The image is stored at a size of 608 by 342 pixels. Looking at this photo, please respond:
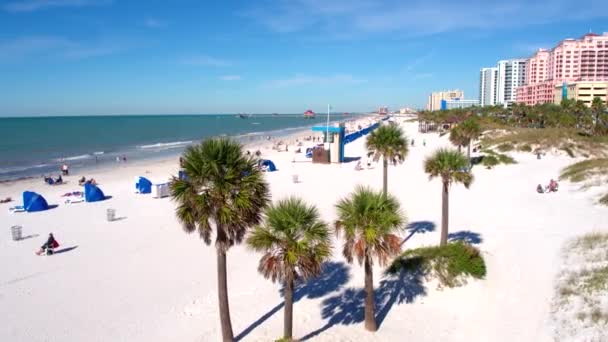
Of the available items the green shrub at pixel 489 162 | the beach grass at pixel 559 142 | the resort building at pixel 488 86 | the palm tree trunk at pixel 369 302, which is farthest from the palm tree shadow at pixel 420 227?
the resort building at pixel 488 86

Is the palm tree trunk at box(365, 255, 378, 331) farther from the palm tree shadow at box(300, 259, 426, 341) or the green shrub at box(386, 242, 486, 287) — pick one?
the green shrub at box(386, 242, 486, 287)

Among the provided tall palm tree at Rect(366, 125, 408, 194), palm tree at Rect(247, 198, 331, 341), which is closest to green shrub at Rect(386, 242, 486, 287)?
palm tree at Rect(247, 198, 331, 341)

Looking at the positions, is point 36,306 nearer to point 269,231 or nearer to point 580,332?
point 269,231

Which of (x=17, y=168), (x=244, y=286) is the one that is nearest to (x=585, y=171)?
(x=244, y=286)

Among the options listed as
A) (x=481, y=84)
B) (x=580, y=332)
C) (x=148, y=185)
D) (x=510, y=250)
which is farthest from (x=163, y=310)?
(x=481, y=84)

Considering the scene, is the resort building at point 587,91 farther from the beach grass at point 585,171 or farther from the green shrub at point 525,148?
the beach grass at point 585,171

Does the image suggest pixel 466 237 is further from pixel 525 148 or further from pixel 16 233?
pixel 525 148
